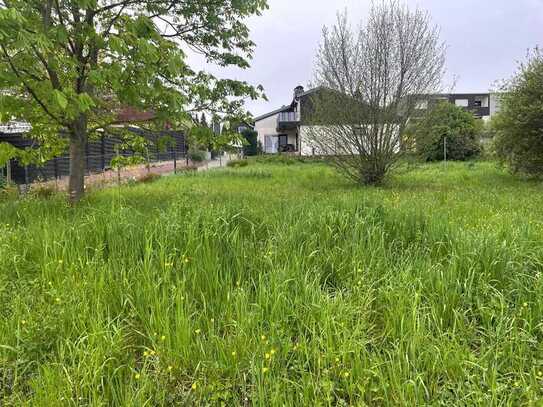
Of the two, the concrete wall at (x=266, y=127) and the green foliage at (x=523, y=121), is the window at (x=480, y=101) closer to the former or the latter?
the concrete wall at (x=266, y=127)

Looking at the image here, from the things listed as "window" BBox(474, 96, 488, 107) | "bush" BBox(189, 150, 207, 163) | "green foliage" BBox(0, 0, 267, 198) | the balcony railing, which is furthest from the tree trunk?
"window" BBox(474, 96, 488, 107)

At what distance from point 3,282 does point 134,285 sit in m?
1.18

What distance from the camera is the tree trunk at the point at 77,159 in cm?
682

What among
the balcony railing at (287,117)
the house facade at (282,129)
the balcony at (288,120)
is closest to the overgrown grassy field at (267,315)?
the house facade at (282,129)

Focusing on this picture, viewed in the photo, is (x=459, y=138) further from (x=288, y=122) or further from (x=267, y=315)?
(x=267, y=315)

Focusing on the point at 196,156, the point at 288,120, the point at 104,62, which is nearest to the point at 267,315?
the point at 104,62

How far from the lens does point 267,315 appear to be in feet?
8.53

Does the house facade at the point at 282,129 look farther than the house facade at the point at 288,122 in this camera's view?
Yes

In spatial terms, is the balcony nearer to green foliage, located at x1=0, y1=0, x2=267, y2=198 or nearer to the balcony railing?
the balcony railing

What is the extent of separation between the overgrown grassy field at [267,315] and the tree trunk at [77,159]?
301 centimetres

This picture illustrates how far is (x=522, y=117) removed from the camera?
12070 millimetres

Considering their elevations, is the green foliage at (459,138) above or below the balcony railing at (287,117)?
below

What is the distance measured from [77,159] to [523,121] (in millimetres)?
12850

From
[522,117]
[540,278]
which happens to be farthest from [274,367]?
[522,117]
